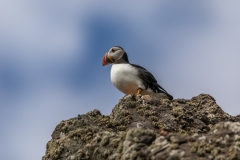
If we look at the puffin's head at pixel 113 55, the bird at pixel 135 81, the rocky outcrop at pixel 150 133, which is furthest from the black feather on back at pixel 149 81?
the rocky outcrop at pixel 150 133

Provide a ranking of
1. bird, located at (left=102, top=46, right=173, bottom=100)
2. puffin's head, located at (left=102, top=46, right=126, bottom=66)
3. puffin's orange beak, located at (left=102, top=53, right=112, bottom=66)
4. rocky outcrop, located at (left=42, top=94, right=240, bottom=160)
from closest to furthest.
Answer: rocky outcrop, located at (left=42, top=94, right=240, bottom=160) → bird, located at (left=102, top=46, right=173, bottom=100) → puffin's head, located at (left=102, top=46, right=126, bottom=66) → puffin's orange beak, located at (left=102, top=53, right=112, bottom=66)

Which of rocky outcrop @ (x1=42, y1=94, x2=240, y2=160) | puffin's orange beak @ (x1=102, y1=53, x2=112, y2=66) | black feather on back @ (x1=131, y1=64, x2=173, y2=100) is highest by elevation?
puffin's orange beak @ (x1=102, y1=53, x2=112, y2=66)

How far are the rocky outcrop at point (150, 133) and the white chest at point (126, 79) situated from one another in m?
2.77

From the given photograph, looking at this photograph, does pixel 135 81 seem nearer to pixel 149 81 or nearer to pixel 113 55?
pixel 149 81

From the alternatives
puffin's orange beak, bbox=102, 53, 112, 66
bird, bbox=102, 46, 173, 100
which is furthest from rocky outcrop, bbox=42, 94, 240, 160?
puffin's orange beak, bbox=102, 53, 112, 66

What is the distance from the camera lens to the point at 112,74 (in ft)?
38.7

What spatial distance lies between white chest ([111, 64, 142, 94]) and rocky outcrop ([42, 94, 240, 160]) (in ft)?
9.07

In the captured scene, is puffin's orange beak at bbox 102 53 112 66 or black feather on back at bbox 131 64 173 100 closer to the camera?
black feather on back at bbox 131 64 173 100

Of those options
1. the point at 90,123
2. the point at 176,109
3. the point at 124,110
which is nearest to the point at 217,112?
the point at 176,109

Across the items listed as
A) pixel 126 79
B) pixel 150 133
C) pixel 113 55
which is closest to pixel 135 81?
pixel 126 79

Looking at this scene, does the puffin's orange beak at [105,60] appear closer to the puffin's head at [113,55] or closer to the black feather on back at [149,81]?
the puffin's head at [113,55]

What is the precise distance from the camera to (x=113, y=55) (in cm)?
1257

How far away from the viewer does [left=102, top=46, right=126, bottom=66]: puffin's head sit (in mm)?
12547

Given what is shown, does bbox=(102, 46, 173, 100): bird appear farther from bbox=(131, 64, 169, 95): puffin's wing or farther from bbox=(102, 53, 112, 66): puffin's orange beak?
bbox=(102, 53, 112, 66): puffin's orange beak
